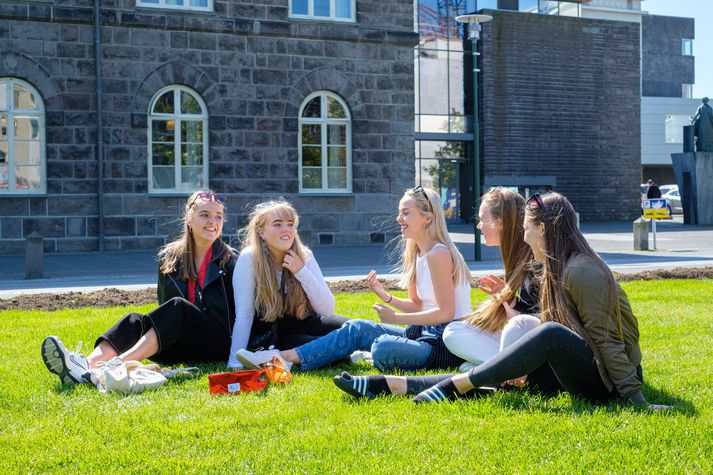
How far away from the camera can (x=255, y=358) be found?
20.8 feet

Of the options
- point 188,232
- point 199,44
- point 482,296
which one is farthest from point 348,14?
point 188,232

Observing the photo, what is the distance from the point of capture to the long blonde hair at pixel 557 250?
5.21 metres

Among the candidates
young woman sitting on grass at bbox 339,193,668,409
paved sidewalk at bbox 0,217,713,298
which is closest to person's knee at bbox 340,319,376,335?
young woman sitting on grass at bbox 339,193,668,409

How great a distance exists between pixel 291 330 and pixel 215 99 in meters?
14.8

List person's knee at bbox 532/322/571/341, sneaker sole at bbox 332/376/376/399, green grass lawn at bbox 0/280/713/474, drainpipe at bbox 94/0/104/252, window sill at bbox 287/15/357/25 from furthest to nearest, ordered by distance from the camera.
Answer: window sill at bbox 287/15/357/25, drainpipe at bbox 94/0/104/252, sneaker sole at bbox 332/376/376/399, person's knee at bbox 532/322/571/341, green grass lawn at bbox 0/280/713/474

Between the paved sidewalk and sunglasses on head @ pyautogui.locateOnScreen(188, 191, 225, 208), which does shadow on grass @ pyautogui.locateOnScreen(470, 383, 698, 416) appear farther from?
the paved sidewalk

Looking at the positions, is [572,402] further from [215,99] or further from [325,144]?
[325,144]

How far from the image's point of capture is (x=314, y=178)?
886 inches

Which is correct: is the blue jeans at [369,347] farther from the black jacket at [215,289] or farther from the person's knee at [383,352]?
the black jacket at [215,289]

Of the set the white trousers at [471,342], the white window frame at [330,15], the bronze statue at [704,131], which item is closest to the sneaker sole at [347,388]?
the white trousers at [471,342]

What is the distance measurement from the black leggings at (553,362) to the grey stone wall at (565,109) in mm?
31123

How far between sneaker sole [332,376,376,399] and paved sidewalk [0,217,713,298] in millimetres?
7230

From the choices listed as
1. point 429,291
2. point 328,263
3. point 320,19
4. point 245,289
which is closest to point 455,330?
point 429,291

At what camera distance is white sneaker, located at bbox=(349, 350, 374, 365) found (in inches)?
273
